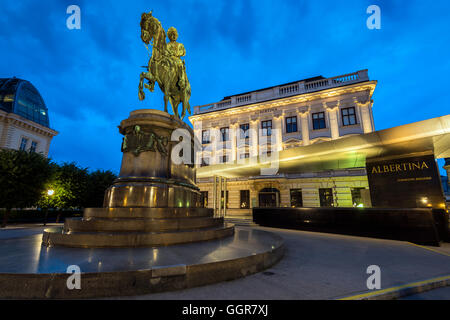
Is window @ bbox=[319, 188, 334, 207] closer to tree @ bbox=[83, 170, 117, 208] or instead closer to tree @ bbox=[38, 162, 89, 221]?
tree @ bbox=[83, 170, 117, 208]

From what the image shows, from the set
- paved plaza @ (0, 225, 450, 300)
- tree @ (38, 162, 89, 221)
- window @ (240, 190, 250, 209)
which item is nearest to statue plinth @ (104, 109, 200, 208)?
paved plaza @ (0, 225, 450, 300)

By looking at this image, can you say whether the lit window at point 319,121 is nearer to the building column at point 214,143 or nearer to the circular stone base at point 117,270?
the building column at point 214,143

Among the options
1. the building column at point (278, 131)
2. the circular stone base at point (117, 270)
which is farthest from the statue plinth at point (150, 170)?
the building column at point (278, 131)

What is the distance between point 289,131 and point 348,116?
22.1 ft

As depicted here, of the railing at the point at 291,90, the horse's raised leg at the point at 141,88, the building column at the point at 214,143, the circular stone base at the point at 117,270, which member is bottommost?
the circular stone base at the point at 117,270

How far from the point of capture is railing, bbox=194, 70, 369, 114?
23.5 metres

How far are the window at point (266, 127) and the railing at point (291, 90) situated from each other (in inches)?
127

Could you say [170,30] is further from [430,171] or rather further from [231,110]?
[231,110]

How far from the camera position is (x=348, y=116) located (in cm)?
2320

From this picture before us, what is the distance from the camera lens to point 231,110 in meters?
28.6

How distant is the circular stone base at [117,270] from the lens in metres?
2.59

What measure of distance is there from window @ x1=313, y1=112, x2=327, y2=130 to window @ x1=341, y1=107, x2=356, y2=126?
2123 mm

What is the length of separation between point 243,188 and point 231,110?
1126cm
